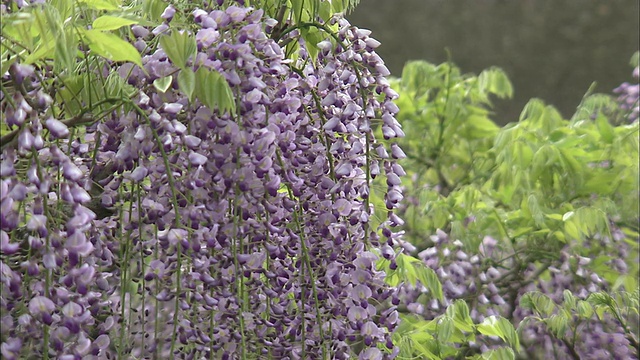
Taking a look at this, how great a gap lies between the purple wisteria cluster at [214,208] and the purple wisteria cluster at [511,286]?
109cm

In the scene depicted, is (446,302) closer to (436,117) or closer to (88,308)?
(436,117)

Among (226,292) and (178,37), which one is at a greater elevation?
(178,37)

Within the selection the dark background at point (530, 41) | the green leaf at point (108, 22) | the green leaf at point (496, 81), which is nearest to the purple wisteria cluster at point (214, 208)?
the green leaf at point (108, 22)

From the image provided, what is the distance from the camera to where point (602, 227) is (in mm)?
2342

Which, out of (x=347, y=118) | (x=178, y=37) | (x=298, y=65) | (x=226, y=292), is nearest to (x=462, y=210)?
(x=298, y=65)

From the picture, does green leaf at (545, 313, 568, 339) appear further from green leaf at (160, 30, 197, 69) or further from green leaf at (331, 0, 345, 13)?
green leaf at (160, 30, 197, 69)

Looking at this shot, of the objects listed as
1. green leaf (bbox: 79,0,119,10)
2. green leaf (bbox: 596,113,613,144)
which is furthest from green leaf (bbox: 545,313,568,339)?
green leaf (bbox: 79,0,119,10)

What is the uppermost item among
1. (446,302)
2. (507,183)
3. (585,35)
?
(585,35)

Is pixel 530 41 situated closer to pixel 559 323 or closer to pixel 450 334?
pixel 559 323

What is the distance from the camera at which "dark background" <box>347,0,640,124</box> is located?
562 cm

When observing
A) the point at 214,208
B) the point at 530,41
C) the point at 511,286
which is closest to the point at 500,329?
the point at 214,208

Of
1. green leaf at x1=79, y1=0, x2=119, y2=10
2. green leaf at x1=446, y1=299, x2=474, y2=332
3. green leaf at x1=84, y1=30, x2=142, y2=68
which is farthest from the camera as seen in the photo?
green leaf at x1=446, y1=299, x2=474, y2=332

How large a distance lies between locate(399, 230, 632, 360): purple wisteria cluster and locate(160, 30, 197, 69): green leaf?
59.5 inches

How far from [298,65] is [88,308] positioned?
27.1 inches
